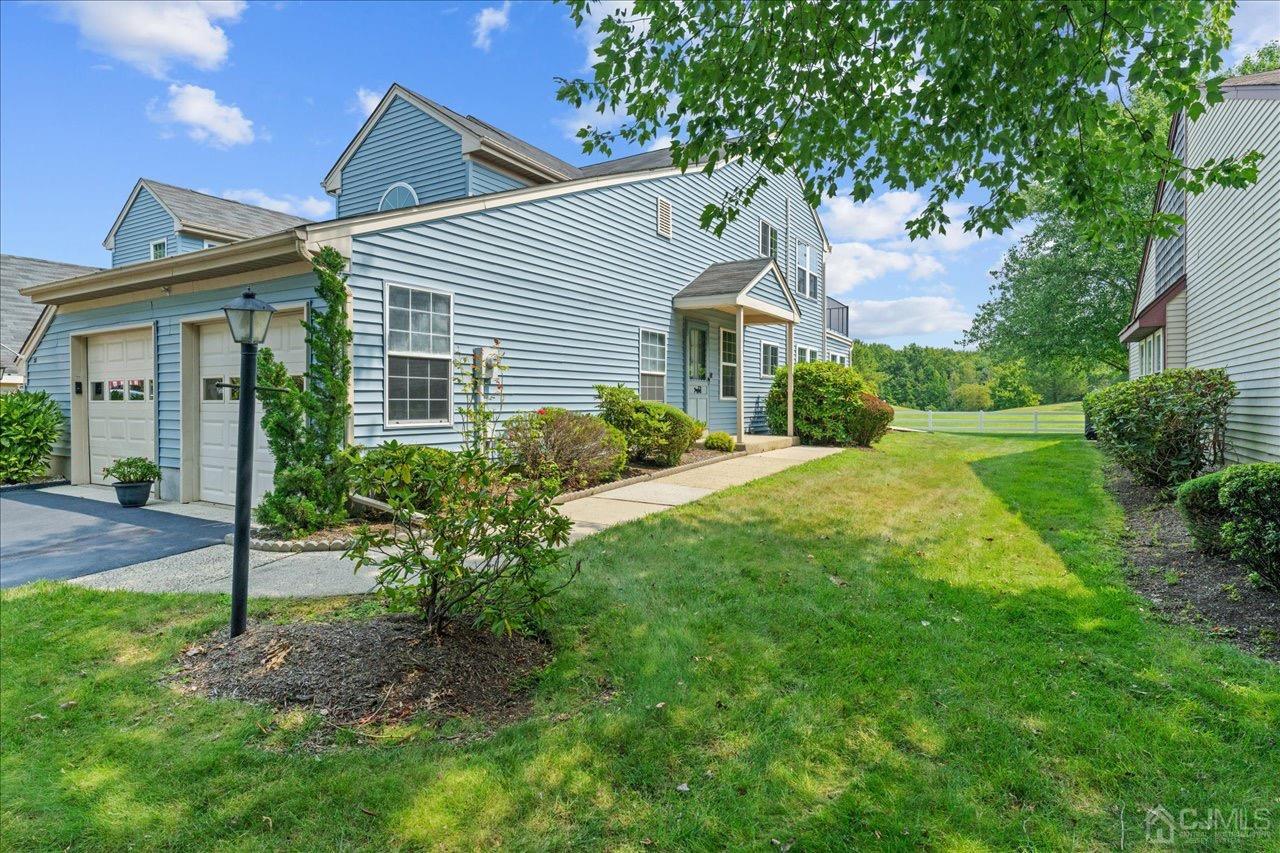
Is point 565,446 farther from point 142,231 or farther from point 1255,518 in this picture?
point 142,231

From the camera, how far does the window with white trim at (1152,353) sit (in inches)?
497

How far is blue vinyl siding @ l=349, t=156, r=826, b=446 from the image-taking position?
695 cm

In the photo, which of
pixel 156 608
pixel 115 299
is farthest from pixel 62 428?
pixel 156 608

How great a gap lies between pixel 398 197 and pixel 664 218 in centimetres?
525

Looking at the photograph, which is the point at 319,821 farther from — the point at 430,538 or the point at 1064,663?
the point at 1064,663

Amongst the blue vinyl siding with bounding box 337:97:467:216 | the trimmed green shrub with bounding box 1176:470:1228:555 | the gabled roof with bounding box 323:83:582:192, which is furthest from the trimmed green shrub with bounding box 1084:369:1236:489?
the blue vinyl siding with bounding box 337:97:467:216

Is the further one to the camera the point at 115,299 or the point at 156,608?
the point at 115,299

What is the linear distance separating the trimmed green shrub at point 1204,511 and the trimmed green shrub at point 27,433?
1534 cm

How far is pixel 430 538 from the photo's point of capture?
3459 millimetres

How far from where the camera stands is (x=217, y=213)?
1705cm

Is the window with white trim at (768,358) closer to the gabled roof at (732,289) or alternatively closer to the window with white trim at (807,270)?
the gabled roof at (732,289)

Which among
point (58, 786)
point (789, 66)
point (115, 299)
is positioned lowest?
point (58, 786)

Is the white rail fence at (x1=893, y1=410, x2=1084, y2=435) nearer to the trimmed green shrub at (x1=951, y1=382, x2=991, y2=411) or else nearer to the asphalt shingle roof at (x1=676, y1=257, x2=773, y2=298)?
the asphalt shingle roof at (x1=676, y1=257, x2=773, y2=298)

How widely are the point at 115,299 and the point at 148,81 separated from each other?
16.9 feet
